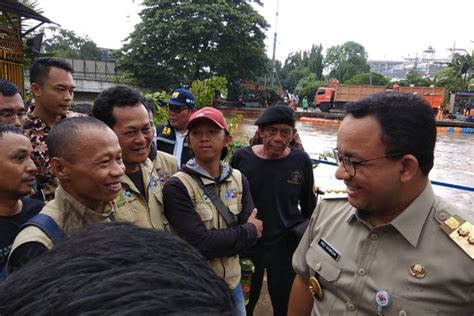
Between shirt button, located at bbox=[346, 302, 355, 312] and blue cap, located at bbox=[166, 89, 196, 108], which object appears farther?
blue cap, located at bbox=[166, 89, 196, 108]

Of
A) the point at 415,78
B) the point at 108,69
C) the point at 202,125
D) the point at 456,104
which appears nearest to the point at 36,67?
the point at 202,125

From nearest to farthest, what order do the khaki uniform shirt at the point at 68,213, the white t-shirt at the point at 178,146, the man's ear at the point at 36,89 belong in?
the khaki uniform shirt at the point at 68,213 < the man's ear at the point at 36,89 < the white t-shirt at the point at 178,146

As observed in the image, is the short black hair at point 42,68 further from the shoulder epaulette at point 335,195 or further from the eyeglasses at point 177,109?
the shoulder epaulette at point 335,195

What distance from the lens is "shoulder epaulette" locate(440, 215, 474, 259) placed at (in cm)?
125

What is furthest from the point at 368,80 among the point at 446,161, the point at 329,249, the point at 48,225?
the point at 48,225

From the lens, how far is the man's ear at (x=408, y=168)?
1.32 metres

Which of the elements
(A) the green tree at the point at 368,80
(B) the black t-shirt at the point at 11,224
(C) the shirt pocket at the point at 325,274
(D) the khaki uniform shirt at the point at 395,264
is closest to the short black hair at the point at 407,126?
(D) the khaki uniform shirt at the point at 395,264

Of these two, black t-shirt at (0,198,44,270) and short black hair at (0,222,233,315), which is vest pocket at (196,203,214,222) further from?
short black hair at (0,222,233,315)

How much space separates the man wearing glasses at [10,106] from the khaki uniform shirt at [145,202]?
3.51ft

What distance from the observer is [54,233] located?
1.27 metres

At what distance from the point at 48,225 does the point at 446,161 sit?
12931 millimetres

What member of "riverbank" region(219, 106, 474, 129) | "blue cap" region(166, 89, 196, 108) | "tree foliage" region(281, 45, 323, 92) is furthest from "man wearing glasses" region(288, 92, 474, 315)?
"tree foliage" region(281, 45, 323, 92)

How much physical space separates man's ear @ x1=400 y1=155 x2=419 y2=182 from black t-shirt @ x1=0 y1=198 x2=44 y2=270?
1.58 metres

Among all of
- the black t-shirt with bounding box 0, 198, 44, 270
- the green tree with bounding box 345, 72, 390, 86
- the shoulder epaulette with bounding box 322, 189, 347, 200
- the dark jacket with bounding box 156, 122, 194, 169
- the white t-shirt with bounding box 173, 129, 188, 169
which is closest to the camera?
the black t-shirt with bounding box 0, 198, 44, 270
